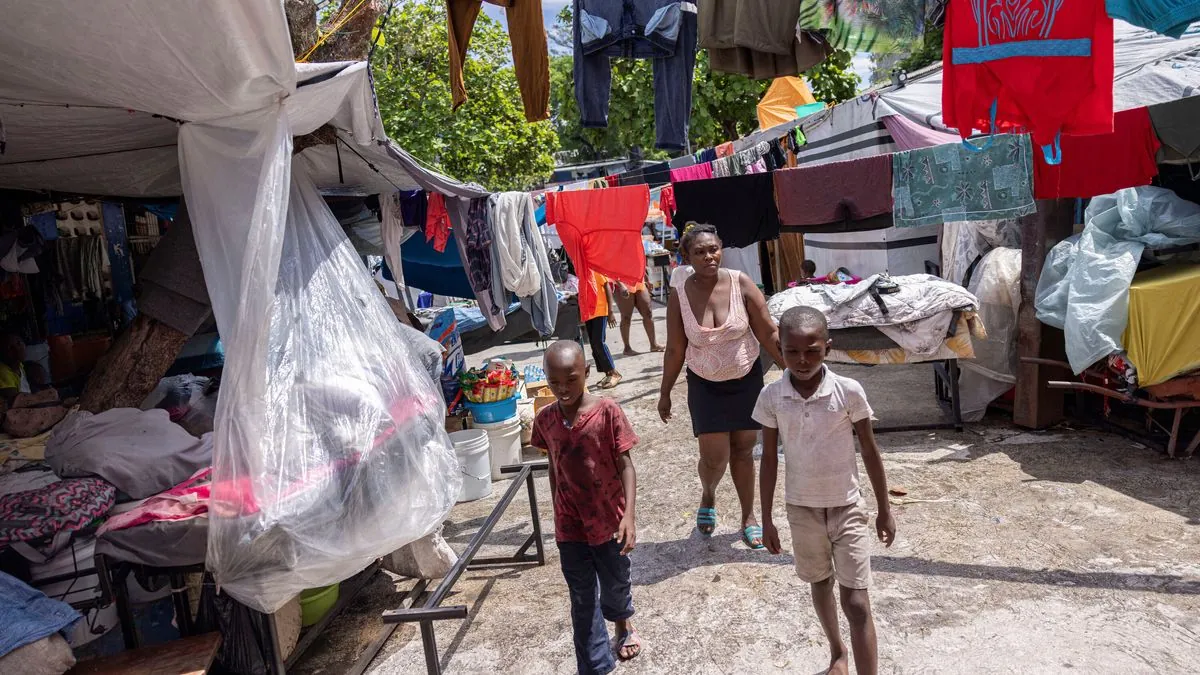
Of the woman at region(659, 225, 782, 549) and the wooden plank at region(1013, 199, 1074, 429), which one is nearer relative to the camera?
the woman at region(659, 225, 782, 549)

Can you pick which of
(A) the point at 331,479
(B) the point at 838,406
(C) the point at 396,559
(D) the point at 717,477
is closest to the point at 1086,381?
(D) the point at 717,477

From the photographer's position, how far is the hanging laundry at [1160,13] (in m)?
2.82

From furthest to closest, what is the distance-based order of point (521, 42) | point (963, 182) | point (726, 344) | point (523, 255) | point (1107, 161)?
point (523, 255)
point (963, 182)
point (1107, 161)
point (521, 42)
point (726, 344)

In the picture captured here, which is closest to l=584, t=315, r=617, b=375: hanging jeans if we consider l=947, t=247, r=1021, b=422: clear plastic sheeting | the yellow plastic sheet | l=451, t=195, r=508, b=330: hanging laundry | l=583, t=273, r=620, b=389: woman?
l=583, t=273, r=620, b=389: woman

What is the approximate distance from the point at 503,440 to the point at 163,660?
140 inches

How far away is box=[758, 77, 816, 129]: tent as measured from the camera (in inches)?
512

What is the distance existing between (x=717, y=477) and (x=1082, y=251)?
359 cm

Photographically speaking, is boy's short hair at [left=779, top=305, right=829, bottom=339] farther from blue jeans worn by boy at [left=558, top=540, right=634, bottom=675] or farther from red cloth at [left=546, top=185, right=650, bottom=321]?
red cloth at [left=546, top=185, right=650, bottom=321]

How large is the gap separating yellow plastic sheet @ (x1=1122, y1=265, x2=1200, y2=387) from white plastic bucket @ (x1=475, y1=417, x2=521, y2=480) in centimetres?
468

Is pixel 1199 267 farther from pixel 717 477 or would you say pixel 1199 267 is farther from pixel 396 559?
pixel 396 559

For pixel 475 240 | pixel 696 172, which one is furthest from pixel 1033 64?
pixel 696 172

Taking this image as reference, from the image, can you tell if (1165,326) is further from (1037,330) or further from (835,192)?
(835,192)

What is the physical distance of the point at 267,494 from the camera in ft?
10.1

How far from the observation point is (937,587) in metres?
3.93
